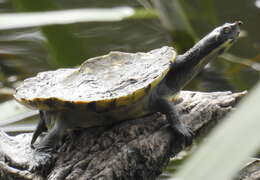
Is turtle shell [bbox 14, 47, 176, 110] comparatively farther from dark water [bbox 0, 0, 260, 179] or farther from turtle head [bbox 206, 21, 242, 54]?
dark water [bbox 0, 0, 260, 179]

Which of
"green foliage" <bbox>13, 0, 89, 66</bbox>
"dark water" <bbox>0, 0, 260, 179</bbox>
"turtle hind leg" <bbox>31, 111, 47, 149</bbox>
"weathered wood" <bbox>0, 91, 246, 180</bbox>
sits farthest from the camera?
"dark water" <bbox>0, 0, 260, 179</bbox>

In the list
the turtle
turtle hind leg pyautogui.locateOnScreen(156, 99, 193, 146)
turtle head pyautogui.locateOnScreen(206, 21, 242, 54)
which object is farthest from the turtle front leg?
turtle head pyautogui.locateOnScreen(206, 21, 242, 54)

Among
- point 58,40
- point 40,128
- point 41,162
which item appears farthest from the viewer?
point 58,40

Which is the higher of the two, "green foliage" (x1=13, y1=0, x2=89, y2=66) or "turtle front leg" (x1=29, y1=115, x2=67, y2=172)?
"green foliage" (x1=13, y1=0, x2=89, y2=66)

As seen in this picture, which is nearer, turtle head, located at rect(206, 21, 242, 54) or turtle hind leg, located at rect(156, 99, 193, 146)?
turtle hind leg, located at rect(156, 99, 193, 146)

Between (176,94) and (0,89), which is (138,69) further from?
(0,89)

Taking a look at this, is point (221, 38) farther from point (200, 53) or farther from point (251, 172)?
point (251, 172)

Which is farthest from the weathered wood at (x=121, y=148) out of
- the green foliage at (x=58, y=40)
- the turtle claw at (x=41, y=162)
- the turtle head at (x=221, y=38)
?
the green foliage at (x=58, y=40)

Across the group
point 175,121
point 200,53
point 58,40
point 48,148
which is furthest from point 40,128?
point 58,40

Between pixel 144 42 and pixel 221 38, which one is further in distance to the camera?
pixel 144 42
